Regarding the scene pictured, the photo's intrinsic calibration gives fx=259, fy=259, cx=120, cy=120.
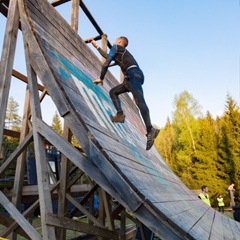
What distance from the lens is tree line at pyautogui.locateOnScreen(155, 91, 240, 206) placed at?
2322cm

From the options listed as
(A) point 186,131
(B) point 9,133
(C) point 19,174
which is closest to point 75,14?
(B) point 9,133

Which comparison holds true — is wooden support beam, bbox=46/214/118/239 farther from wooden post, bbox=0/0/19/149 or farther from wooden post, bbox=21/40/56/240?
wooden post, bbox=0/0/19/149

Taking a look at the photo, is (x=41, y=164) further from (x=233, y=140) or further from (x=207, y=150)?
(x=207, y=150)

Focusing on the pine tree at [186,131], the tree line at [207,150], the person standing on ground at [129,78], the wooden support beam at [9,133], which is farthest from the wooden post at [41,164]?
the pine tree at [186,131]

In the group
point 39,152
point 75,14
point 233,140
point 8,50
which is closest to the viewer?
point 39,152

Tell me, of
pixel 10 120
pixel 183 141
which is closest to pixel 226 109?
pixel 183 141

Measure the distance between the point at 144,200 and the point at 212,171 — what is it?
24277 mm

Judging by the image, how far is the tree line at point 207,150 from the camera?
76.2 ft

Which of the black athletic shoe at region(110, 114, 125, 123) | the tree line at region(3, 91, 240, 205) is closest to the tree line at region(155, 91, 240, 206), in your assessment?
the tree line at region(3, 91, 240, 205)

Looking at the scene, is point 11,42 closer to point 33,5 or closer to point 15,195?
point 33,5

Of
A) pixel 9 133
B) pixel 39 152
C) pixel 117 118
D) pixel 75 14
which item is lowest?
pixel 39 152

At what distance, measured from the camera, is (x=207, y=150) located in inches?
1001

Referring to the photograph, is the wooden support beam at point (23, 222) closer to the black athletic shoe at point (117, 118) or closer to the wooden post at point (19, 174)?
the wooden post at point (19, 174)

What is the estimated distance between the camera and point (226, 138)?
2384 centimetres
